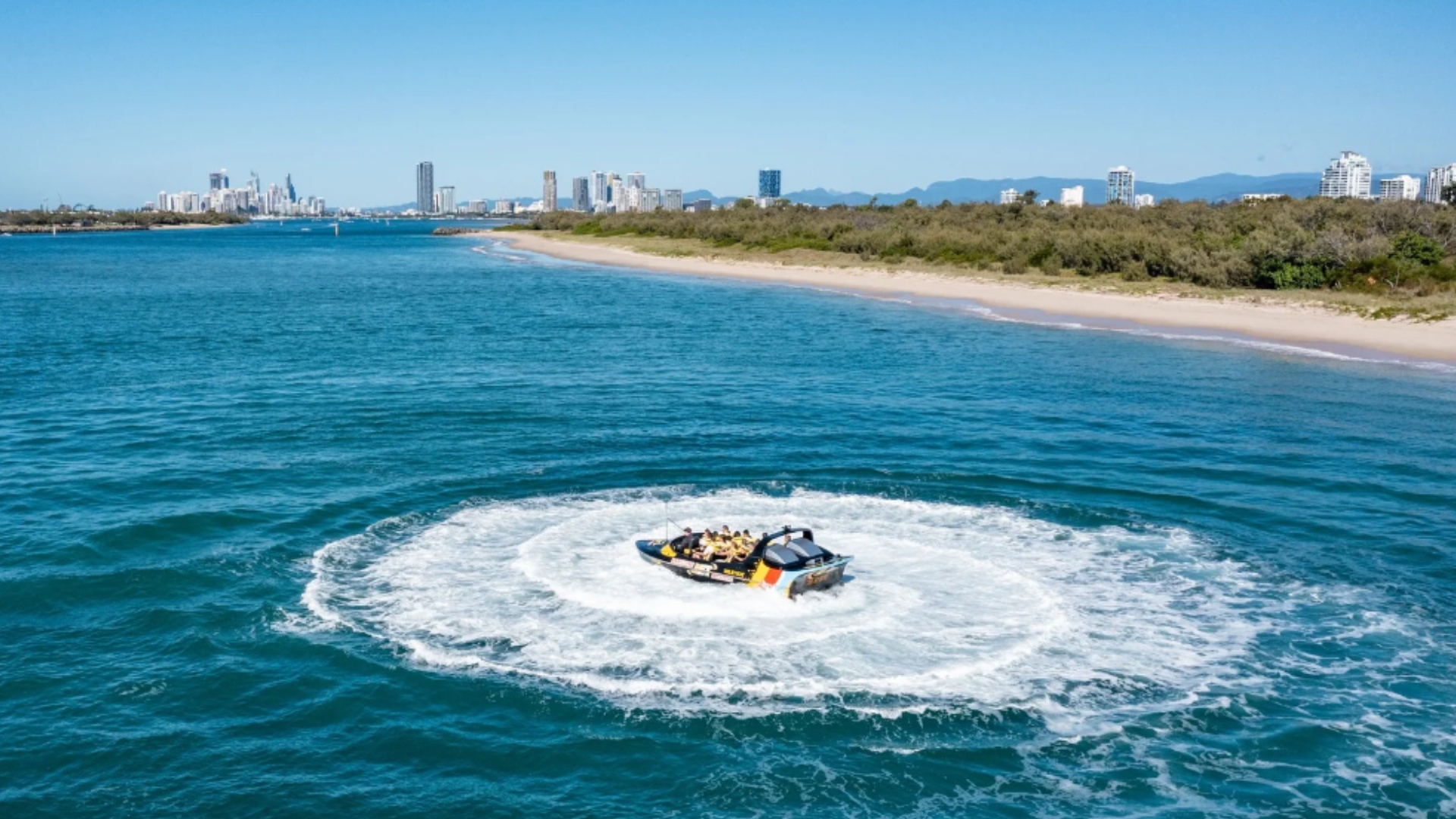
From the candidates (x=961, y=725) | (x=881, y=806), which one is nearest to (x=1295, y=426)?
(x=961, y=725)

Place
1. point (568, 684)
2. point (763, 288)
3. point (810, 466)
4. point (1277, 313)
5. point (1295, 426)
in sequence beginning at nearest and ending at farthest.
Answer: point (568, 684) → point (810, 466) → point (1295, 426) → point (1277, 313) → point (763, 288)

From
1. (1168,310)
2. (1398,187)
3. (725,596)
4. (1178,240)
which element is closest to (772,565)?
(725,596)

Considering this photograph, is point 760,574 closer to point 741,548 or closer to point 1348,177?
point 741,548

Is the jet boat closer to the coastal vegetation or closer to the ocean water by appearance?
the ocean water

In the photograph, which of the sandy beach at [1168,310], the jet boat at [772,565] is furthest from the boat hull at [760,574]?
the sandy beach at [1168,310]

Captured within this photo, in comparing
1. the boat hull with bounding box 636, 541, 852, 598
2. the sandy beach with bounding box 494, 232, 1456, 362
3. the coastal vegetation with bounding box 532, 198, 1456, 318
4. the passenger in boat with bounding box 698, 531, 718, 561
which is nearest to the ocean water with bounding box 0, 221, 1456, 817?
the boat hull with bounding box 636, 541, 852, 598

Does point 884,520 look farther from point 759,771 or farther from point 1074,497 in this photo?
point 759,771

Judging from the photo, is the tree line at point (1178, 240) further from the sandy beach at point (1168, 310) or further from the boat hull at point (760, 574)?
the boat hull at point (760, 574)
